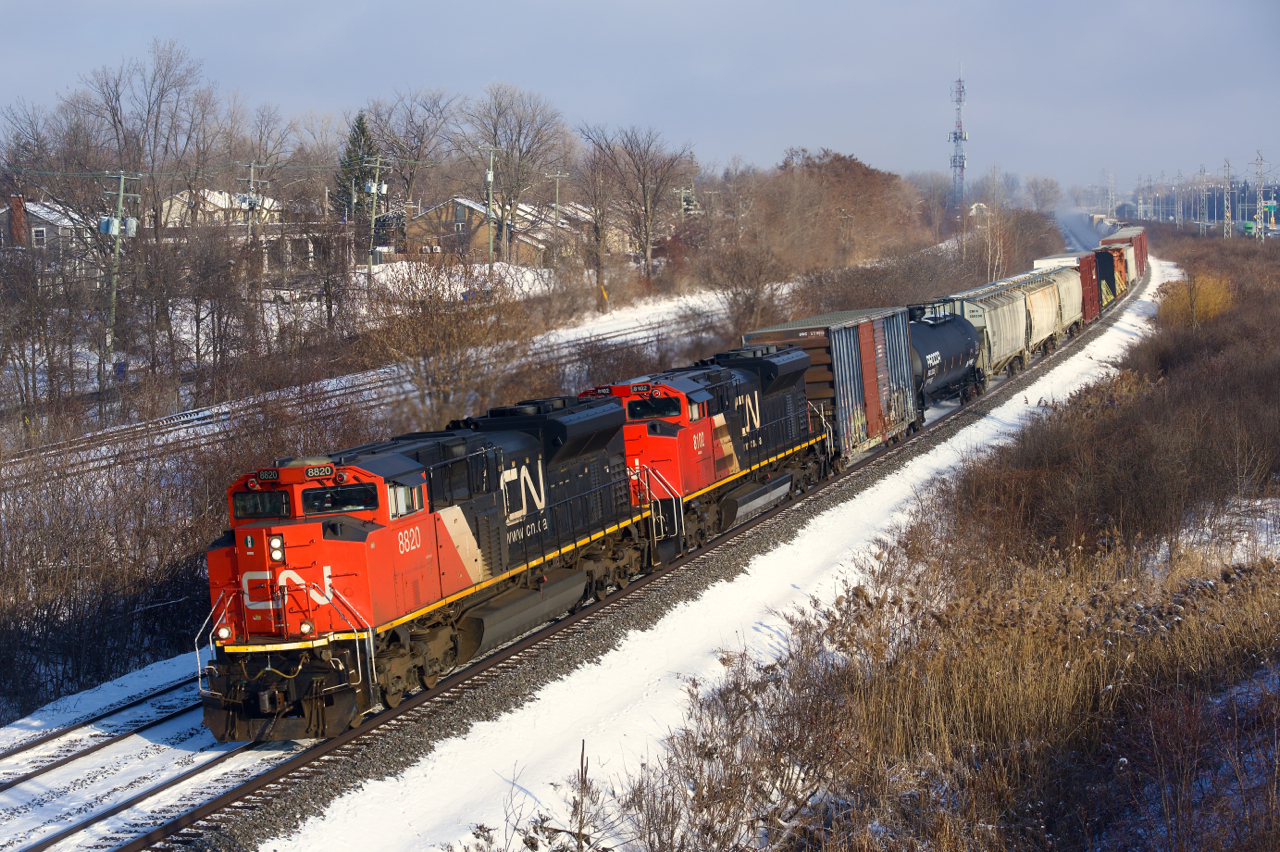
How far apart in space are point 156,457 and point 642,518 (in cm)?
954

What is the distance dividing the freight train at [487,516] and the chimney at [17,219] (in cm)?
3651

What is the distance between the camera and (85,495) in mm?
16328

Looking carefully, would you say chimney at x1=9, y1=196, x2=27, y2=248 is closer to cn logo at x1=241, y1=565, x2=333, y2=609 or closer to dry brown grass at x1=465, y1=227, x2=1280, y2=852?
cn logo at x1=241, y1=565, x2=333, y2=609

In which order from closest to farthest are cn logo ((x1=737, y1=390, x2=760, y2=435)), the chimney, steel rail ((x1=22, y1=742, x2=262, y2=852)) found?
steel rail ((x1=22, y1=742, x2=262, y2=852)), cn logo ((x1=737, y1=390, x2=760, y2=435)), the chimney

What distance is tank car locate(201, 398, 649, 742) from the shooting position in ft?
32.6

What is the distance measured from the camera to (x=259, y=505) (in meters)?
10.1

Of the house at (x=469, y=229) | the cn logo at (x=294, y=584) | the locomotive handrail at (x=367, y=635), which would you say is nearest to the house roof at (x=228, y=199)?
the house at (x=469, y=229)

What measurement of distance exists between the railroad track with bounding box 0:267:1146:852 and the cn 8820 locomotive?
26 cm

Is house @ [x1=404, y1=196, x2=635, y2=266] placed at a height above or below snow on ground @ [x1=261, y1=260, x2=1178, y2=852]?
above

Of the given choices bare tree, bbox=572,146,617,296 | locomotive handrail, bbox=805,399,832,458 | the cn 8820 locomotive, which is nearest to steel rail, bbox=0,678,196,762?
the cn 8820 locomotive

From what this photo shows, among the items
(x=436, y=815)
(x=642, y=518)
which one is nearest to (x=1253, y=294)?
(x=642, y=518)

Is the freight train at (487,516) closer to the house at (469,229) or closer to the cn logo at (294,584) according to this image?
the cn logo at (294,584)

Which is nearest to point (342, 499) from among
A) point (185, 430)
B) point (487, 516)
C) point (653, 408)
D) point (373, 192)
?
point (487, 516)

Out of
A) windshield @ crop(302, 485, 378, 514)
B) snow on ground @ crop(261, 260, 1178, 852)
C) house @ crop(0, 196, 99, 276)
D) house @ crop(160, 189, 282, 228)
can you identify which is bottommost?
snow on ground @ crop(261, 260, 1178, 852)
